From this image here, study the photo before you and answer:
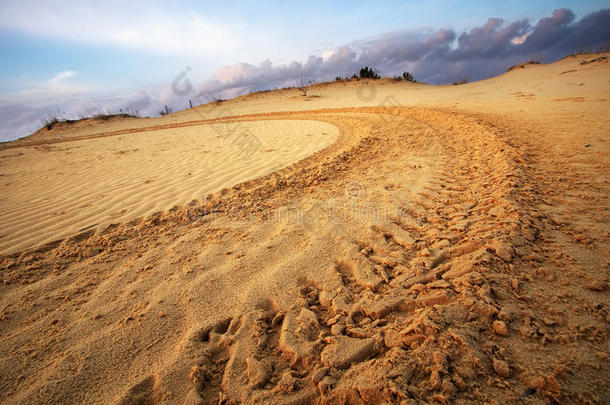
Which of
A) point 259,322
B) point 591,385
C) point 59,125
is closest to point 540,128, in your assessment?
point 591,385

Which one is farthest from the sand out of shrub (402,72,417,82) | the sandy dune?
shrub (402,72,417,82)

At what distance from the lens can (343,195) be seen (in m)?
3.07

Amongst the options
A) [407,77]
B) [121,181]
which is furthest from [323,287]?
[407,77]

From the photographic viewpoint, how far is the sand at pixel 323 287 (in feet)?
3.87

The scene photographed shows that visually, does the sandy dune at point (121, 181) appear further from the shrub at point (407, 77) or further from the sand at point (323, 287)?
the shrub at point (407, 77)

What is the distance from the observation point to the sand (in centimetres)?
118

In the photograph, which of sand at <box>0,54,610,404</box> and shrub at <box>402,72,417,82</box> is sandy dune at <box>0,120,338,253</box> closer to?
sand at <box>0,54,610,404</box>

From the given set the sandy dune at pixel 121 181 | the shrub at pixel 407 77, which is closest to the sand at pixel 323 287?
the sandy dune at pixel 121 181

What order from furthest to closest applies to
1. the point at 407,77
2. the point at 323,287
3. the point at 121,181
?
the point at 407,77 < the point at 121,181 < the point at 323,287

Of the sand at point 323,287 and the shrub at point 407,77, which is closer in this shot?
the sand at point 323,287

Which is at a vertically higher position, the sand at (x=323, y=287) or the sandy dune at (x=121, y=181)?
the sandy dune at (x=121, y=181)

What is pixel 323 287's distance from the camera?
176 centimetres

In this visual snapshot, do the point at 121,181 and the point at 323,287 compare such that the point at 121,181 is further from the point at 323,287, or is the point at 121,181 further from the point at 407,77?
the point at 407,77

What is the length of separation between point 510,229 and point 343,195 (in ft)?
5.07
